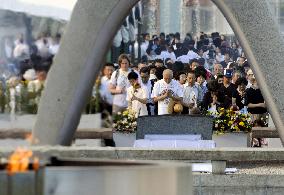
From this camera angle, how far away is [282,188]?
36.7 ft

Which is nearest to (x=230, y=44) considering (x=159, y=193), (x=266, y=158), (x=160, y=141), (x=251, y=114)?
(x=251, y=114)

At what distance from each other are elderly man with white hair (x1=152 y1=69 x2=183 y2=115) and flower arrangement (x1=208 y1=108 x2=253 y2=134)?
99 centimetres

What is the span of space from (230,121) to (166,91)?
1549 mm

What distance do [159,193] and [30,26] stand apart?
13015 mm

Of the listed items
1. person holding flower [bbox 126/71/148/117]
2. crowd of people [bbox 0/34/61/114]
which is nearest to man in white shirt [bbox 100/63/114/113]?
person holding flower [bbox 126/71/148/117]

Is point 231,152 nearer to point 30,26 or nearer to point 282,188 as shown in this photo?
point 282,188

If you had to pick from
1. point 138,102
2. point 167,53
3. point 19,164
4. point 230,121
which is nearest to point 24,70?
point 138,102

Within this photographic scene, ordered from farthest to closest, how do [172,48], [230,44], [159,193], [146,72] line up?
[230,44]
[172,48]
[146,72]
[159,193]

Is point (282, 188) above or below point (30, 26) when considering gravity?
below

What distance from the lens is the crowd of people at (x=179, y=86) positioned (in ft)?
61.8

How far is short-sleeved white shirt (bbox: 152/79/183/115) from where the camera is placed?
1861 cm

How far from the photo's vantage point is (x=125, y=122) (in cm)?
1914

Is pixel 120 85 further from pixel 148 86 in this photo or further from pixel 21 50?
pixel 21 50

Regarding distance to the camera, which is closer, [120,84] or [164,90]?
[164,90]
